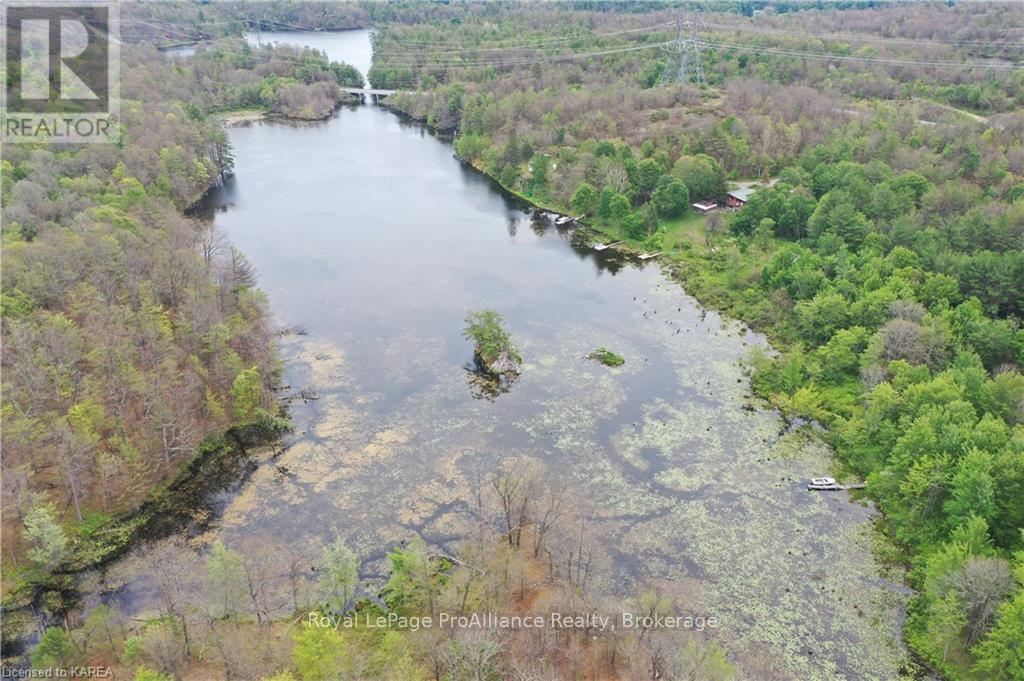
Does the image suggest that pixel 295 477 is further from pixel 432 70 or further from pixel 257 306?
pixel 432 70

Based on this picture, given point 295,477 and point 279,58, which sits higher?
point 279,58

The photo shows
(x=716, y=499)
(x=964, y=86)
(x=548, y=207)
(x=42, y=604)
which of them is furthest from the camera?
(x=964, y=86)

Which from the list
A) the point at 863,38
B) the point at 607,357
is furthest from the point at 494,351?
the point at 863,38

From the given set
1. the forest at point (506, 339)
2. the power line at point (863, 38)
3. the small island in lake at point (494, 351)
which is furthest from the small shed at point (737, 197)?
the power line at point (863, 38)

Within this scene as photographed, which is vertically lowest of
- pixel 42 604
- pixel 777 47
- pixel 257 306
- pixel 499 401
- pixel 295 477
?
pixel 42 604

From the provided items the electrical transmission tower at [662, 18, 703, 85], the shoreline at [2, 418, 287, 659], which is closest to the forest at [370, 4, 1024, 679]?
the electrical transmission tower at [662, 18, 703, 85]

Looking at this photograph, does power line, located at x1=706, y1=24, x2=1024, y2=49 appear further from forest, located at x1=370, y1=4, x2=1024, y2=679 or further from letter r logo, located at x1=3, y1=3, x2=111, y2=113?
letter r logo, located at x1=3, y1=3, x2=111, y2=113

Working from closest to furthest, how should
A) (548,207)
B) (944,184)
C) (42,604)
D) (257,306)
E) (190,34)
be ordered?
(42,604), (257,306), (944,184), (548,207), (190,34)

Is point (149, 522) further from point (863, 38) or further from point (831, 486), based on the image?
point (863, 38)

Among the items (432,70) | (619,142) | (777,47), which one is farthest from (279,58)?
(777,47)
